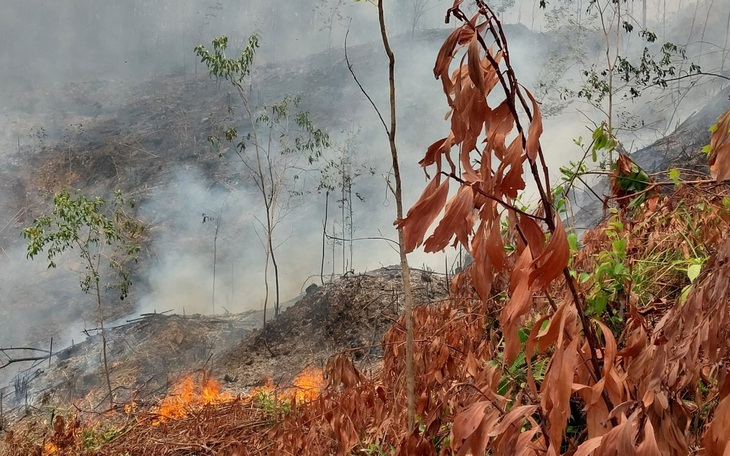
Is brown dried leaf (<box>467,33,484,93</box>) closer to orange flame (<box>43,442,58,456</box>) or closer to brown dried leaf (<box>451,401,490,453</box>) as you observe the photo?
brown dried leaf (<box>451,401,490,453</box>)

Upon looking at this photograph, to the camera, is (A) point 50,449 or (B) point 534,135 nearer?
→ (B) point 534,135

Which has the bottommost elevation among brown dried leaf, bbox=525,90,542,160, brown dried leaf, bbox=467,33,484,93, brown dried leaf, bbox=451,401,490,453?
brown dried leaf, bbox=451,401,490,453

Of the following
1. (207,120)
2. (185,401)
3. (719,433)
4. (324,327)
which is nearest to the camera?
(719,433)

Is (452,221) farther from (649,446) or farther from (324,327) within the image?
(324,327)

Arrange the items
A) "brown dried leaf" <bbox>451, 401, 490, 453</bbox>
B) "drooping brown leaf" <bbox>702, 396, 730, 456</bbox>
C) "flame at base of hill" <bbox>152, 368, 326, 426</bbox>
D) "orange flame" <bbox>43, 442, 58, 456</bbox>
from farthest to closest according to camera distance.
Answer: "flame at base of hill" <bbox>152, 368, 326, 426</bbox>, "orange flame" <bbox>43, 442, 58, 456</bbox>, "brown dried leaf" <bbox>451, 401, 490, 453</bbox>, "drooping brown leaf" <bbox>702, 396, 730, 456</bbox>

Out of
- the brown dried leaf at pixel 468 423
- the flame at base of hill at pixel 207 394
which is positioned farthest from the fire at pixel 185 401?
the brown dried leaf at pixel 468 423

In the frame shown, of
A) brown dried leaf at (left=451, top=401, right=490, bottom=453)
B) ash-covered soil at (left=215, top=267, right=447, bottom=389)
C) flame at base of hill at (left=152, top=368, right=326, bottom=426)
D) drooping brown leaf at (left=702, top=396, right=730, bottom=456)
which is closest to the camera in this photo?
drooping brown leaf at (left=702, top=396, right=730, bottom=456)

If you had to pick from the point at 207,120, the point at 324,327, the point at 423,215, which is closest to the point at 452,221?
the point at 423,215

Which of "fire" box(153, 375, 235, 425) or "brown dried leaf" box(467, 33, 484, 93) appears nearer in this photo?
"brown dried leaf" box(467, 33, 484, 93)

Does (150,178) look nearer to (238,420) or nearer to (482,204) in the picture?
(238,420)

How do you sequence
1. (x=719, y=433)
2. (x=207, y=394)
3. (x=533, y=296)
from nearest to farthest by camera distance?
1. (x=719, y=433)
2. (x=533, y=296)
3. (x=207, y=394)

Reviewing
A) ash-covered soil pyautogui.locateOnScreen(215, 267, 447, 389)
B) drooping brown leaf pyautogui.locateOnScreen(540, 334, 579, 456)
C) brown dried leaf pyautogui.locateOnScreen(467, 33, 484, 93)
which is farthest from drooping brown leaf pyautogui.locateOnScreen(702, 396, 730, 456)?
ash-covered soil pyautogui.locateOnScreen(215, 267, 447, 389)

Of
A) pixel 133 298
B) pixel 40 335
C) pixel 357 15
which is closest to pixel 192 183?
pixel 133 298

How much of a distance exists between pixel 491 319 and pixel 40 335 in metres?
15.4
